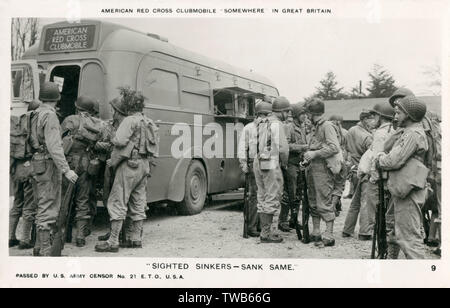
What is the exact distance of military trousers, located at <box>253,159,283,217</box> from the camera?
254 inches

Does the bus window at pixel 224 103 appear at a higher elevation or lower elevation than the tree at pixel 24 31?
lower

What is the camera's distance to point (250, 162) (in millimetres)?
6887

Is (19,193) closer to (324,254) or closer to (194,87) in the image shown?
(194,87)

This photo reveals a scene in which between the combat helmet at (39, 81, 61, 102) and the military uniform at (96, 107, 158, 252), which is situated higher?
the combat helmet at (39, 81, 61, 102)

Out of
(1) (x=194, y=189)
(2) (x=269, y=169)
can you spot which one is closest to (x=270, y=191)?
(2) (x=269, y=169)

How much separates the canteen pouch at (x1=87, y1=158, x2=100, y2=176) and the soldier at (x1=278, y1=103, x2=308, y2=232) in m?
2.88

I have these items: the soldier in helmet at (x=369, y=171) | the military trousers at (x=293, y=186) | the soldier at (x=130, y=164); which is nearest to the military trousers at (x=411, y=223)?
the soldier in helmet at (x=369, y=171)

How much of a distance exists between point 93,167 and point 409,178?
4007mm

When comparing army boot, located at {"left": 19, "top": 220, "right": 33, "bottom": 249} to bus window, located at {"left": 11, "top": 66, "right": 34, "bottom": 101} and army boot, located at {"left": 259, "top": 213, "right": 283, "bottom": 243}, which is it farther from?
army boot, located at {"left": 259, "top": 213, "right": 283, "bottom": 243}

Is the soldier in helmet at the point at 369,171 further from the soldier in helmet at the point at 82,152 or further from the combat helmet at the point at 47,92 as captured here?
the combat helmet at the point at 47,92

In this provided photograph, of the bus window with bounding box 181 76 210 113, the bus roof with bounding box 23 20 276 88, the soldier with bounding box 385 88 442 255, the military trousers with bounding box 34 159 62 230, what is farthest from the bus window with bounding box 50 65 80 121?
the soldier with bounding box 385 88 442 255

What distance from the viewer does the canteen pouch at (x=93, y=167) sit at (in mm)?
6281

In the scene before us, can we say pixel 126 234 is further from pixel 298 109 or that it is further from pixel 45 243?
pixel 298 109

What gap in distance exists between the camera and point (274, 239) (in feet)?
21.4
